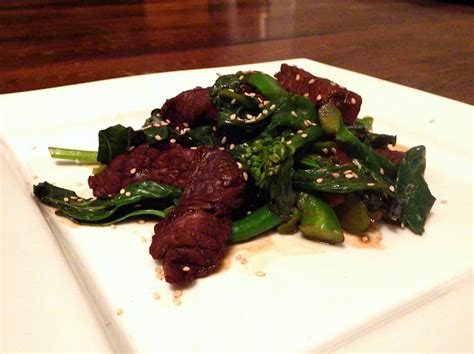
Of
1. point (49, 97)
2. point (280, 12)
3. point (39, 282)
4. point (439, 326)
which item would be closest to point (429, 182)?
point (439, 326)

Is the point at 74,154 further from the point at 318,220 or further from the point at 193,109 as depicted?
the point at 318,220

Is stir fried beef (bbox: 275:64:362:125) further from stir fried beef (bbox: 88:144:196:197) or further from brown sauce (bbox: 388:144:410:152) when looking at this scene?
stir fried beef (bbox: 88:144:196:197)

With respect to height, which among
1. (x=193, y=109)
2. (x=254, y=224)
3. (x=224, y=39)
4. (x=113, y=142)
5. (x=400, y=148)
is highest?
(x=193, y=109)

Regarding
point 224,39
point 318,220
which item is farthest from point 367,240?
point 224,39

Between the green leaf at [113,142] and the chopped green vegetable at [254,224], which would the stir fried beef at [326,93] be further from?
the green leaf at [113,142]

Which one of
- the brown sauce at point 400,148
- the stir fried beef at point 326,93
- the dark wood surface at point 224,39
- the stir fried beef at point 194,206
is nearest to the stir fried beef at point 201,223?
the stir fried beef at point 194,206

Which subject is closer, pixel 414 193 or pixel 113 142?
pixel 414 193
